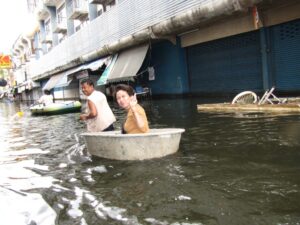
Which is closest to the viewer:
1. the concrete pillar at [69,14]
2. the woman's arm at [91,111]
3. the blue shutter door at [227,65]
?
the woman's arm at [91,111]

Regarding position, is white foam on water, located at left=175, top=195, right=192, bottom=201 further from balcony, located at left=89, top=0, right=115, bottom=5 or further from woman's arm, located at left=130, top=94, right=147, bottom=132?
balcony, located at left=89, top=0, right=115, bottom=5

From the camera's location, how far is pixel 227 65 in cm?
1919

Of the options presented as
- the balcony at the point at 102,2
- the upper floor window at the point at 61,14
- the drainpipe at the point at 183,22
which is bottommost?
the drainpipe at the point at 183,22

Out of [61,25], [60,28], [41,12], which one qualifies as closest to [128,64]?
[61,25]

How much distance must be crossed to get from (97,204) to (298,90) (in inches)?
510

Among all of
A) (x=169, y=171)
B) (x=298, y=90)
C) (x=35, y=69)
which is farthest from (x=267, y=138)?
(x=35, y=69)

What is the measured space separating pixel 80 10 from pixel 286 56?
20.7 meters

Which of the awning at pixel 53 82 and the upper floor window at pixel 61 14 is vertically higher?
the upper floor window at pixel 61 14

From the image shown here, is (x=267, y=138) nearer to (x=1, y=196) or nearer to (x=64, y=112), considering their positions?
(x=1, y=196)

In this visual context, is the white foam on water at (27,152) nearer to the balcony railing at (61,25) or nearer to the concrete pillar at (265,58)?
the concrete pillar at (265,58)

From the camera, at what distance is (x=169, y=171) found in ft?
18.1

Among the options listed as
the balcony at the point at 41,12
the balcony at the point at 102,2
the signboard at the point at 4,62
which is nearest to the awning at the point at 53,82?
the balcony at the point at 102,2

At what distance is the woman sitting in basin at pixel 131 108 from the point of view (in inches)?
234

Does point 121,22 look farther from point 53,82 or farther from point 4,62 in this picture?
point 4,62
